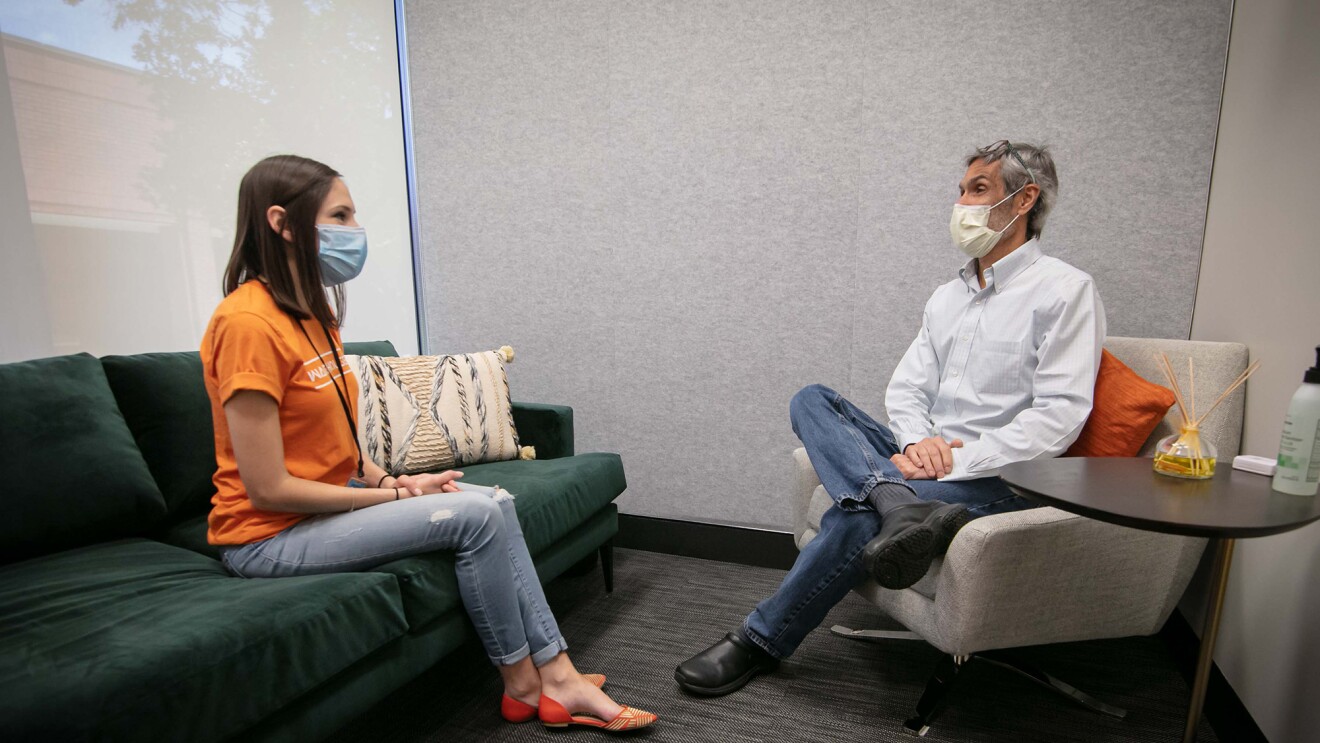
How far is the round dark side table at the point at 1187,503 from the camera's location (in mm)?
866

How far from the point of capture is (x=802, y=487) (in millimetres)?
1836

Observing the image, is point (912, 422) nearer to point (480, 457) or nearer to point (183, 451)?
point (480, 457)

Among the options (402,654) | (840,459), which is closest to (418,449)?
(402,654)

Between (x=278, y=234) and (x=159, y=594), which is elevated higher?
(x=278, y=234)

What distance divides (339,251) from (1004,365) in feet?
5.08

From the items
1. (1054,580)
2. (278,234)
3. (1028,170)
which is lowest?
(1054,580)

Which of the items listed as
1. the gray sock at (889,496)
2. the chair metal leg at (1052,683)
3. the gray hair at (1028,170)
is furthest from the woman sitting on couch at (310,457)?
the gray hair at (1028,170)

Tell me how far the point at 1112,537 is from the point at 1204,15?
1.52 meters

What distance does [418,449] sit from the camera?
76.5 inches

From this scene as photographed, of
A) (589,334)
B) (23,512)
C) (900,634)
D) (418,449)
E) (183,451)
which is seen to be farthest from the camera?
(589,334)

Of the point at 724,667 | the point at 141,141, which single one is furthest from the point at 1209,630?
the point at 141,141

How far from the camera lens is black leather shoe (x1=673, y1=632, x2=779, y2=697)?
62.2 inches

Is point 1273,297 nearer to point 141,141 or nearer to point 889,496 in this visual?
point 889,496

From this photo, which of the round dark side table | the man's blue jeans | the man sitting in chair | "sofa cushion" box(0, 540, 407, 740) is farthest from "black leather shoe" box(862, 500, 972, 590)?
"sofa cushion" box(0, 540, 407, 740)
